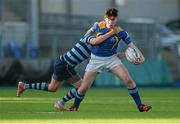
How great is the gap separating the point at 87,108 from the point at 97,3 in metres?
32.2

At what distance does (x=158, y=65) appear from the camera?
35.2 meters

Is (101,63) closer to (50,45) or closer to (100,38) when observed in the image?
(100,38)

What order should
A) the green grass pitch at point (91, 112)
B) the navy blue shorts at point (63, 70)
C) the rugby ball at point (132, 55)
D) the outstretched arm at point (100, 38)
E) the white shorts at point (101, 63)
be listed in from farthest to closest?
1. the navy blue shorts at point (63, 70)
2. the rugby ball at point (132, 55)
3. the white shorts at point (101, 63)
4. the outstretched arm at point (100, 38)
5. the green grass pitch at point (91, 112)

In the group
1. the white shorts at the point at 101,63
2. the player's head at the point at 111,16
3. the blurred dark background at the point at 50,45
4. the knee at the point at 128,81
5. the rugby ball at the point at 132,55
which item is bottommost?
the blurred dark background at the point at 50,45

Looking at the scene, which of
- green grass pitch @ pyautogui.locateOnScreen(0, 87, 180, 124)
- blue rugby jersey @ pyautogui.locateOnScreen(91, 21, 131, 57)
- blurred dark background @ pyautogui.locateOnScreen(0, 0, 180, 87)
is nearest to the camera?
green grass pitch @ pyautogui.locateOnScreen(0, 87, 180, 124)

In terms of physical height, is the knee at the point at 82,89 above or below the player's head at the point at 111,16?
below

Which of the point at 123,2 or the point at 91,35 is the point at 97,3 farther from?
the point at 91,35

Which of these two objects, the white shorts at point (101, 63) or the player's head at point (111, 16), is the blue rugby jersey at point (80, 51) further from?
the player's head at point (111, 16)

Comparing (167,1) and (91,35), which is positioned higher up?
(91,35)

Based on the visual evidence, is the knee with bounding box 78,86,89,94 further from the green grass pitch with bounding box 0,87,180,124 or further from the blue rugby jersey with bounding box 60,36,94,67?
the blue rugby jersey with bounding box 60,36,94,67

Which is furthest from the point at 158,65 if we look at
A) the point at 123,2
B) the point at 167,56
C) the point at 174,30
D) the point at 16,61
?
the point at 123,2

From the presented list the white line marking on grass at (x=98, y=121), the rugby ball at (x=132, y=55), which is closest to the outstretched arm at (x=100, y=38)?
the rugby ball at (x=132, y=55)

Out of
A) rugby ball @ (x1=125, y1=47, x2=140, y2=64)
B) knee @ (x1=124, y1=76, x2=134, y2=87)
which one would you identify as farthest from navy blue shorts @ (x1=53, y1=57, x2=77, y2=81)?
knee @ (x1=124, y1=76, x2=134, y2=87)

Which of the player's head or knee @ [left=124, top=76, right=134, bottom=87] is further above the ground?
the player's head
